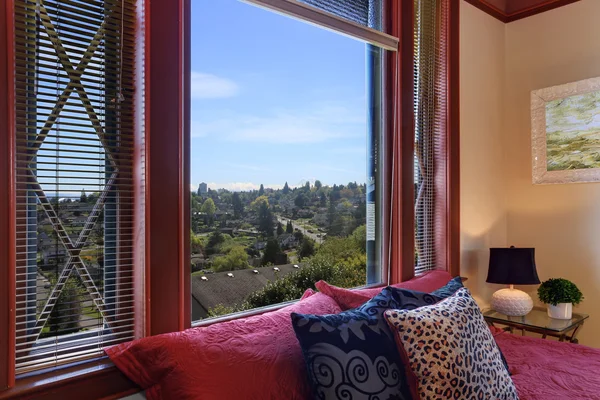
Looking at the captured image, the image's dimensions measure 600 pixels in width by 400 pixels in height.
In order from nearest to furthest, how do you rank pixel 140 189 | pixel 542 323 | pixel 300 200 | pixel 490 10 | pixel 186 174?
1. pixel 140 189
2. pixel 186 174
3. pixel 300 200
4. pixel 542 323
5. pixel 490 10

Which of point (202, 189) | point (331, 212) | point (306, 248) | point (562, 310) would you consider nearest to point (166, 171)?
point (202, 189)

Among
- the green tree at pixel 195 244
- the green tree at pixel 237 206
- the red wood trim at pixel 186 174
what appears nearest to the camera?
the red wood trim at pixel 186 174

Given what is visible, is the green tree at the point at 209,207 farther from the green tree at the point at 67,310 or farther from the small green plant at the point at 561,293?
the small green plant at the point at 561,293

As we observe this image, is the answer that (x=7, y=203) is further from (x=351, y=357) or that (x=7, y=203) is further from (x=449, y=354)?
(x=449, y=354)

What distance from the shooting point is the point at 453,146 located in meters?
2.72

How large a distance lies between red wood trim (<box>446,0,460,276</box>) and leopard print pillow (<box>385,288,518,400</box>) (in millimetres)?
1349

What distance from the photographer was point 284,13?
1848mm

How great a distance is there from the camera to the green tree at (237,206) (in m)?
1.82

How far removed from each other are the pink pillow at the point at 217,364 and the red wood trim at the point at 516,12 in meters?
2.76

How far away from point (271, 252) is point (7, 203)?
1.07 metres

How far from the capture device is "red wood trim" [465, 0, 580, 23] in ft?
9.73

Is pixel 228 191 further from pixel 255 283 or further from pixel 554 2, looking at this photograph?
pixel 554 2

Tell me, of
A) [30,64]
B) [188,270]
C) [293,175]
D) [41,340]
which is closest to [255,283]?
[188,270]

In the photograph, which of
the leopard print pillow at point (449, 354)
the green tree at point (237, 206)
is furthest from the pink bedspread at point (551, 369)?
the green tree at point (237, 206)
